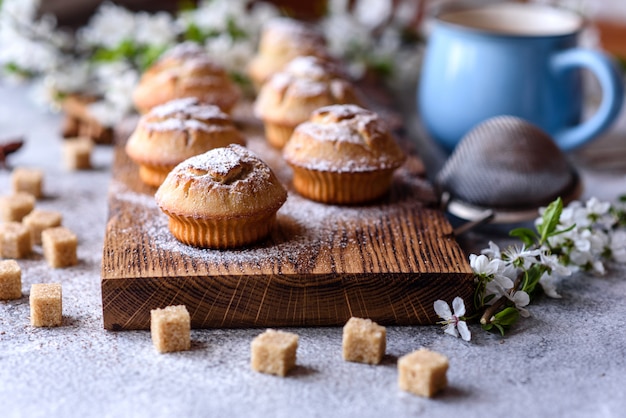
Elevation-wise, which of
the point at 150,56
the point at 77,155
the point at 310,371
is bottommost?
the point at 310,371

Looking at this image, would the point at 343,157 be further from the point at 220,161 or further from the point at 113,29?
the point at 113,29

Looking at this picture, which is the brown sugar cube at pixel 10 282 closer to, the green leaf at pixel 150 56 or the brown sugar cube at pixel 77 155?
the brown sugar cube at pixel 77 155

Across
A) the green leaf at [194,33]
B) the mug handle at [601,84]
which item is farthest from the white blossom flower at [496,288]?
the green leaf at [194,33]

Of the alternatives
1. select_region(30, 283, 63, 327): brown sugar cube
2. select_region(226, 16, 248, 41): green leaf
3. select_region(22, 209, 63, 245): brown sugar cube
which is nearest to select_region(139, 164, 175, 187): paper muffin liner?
select_region(22, 209, 63, 245): brown sugar cube

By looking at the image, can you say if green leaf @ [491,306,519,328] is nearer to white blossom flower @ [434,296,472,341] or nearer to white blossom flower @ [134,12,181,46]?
white blossom flower @ [434,296,472,341]

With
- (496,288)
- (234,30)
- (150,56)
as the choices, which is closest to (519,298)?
(496,288)

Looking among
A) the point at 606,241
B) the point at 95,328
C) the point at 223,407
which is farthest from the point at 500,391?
the point at 95,328

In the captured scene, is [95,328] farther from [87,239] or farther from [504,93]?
[504,93]
